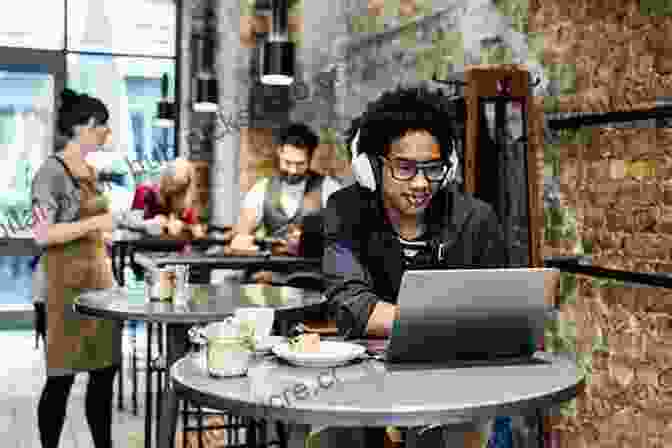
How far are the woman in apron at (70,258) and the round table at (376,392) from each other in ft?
5.82

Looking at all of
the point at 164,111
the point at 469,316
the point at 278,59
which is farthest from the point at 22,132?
the point at 469,316

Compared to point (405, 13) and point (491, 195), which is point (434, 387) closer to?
point (491, 195)

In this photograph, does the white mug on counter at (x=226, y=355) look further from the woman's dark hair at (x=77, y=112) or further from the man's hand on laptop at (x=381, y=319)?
the woman's dark hair at (x=77, y=112)

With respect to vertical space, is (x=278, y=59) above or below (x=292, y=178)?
above

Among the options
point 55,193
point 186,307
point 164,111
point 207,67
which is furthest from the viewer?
point 164,111

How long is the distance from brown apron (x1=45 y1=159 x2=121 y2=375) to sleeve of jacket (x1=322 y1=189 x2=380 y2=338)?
156 cm

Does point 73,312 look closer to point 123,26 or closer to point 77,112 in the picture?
point 77,112

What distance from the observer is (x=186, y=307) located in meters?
3.10

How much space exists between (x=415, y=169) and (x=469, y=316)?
0.57 metres

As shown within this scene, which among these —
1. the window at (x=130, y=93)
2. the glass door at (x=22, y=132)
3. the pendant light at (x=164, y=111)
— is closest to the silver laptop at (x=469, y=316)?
the pendant light at (x=164, y=111)

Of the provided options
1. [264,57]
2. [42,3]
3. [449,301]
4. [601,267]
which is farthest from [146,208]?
[449,301]

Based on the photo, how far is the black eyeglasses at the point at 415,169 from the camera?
231 centimetres

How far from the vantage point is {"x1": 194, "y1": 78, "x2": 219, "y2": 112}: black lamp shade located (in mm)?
7586

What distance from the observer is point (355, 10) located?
6.55 m
